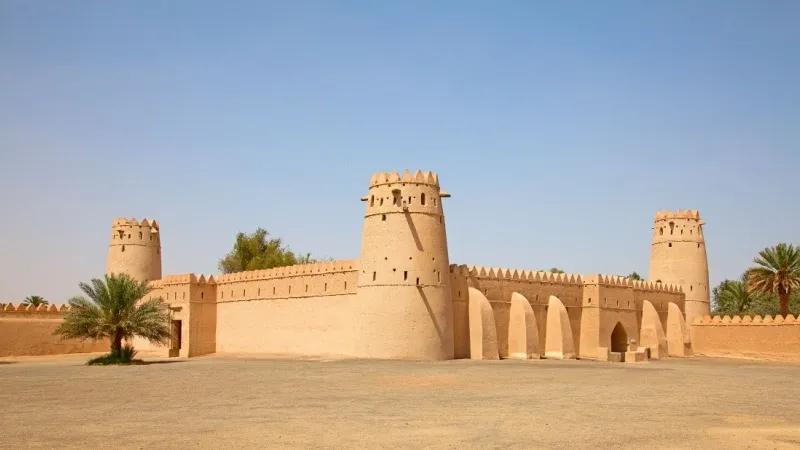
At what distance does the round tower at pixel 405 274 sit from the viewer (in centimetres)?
2783

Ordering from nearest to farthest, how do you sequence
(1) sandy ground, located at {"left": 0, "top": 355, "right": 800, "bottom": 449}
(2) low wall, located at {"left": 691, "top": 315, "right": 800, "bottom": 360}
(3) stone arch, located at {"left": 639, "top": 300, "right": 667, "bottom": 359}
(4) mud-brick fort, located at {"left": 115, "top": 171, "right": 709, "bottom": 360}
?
(1) sandy ground, located at {"left": 0, "top": 355, "right": 800, "bottom": 449} → (4) mud-brick fort, located at {"left": 115, "top": 171, "right": 709, "bottom": 360} → (2) low wall, located at {"left": 691, "top": 315, "right": 800, "bottom": 360} → (3) stone arch, located at {"left": 639, "top": 300, "right": 667, "bottom": 359}

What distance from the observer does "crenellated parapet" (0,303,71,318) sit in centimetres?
3616

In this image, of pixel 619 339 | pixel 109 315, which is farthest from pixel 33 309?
pixel 619 339

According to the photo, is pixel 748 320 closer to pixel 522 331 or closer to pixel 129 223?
pixel 522 331

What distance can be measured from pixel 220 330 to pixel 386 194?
1166cm

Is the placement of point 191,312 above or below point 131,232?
below

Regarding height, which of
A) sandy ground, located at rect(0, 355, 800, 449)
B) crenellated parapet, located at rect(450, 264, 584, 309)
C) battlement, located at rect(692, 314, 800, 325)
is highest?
crenellated parapet, located at rect(450, 264, 584, 309)

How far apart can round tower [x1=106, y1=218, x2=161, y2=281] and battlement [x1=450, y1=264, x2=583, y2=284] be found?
18.7 meters

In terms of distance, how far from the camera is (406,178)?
28.7 metres

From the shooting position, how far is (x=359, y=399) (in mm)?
15500

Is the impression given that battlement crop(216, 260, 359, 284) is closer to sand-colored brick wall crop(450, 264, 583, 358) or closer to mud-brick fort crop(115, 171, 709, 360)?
mud-brick fort crop(115, 171, 709, 360)

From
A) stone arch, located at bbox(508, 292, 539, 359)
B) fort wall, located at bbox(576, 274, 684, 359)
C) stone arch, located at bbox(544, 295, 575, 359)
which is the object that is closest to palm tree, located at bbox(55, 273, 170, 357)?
stone arch, located at bbox(508, 292, 539, 359)

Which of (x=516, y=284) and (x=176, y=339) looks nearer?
(x=516, y=284)

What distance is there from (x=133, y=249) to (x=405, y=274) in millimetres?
19421
